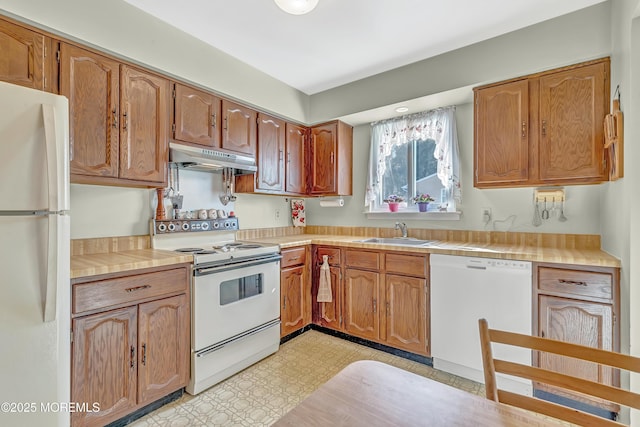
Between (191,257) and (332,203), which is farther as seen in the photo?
(332,203)

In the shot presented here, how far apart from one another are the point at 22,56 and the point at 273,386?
2475mm

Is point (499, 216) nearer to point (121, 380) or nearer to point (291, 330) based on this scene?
point (291, 330)

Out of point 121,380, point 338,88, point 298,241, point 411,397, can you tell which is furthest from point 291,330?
point 338,88

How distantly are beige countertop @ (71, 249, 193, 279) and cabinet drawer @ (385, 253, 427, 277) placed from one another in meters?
1.55

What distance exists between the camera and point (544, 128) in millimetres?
2160

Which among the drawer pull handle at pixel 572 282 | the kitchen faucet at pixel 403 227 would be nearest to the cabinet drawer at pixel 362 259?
the kitchen faucet at pixel 403 227

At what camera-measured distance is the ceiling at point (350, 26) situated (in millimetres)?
1968

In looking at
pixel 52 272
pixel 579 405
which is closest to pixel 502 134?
pixel 579 405

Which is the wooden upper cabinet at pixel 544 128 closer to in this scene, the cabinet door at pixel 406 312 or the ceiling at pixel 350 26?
the ceiling at pixel 350 26

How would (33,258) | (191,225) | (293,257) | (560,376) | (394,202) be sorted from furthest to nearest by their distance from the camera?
(394,202) → (293,257) → (191,225) → (33,258) → (560,376)

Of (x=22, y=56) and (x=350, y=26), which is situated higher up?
(x=350, y=26)

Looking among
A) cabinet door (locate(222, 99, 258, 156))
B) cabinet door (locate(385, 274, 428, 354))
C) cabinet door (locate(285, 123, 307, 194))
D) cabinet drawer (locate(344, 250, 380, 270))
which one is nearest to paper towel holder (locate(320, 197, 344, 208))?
cabinet door (locate(285, 123, 307, 194))

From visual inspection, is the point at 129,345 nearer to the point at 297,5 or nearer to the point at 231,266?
the point at 231,266

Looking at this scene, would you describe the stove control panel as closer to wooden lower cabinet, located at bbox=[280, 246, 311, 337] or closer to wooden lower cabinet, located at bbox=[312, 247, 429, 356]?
wooden lower cabinet, located at bbox=[280, 246, 311, 337]
